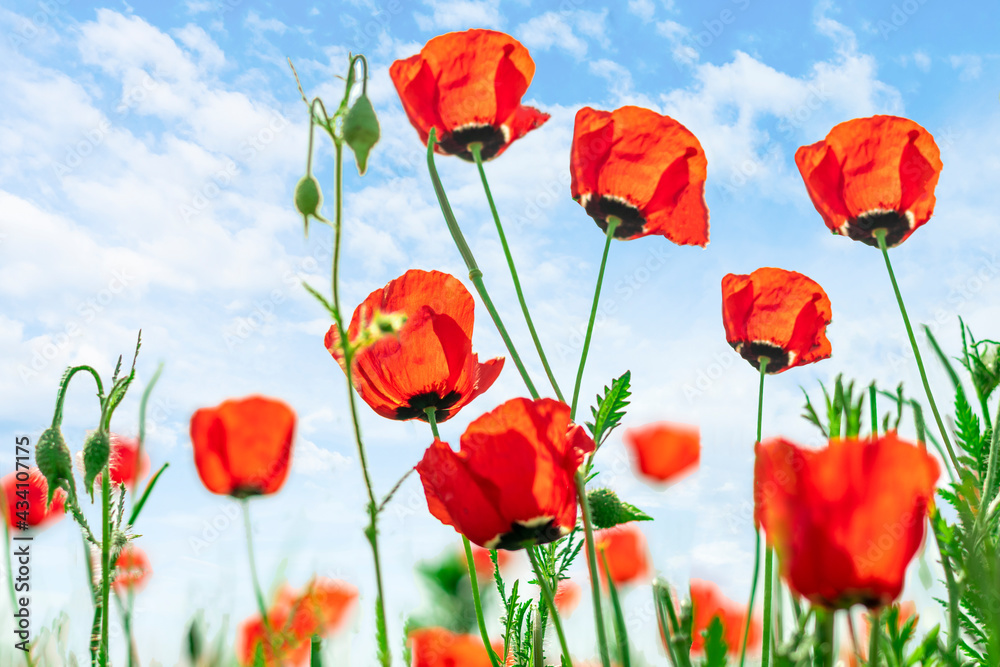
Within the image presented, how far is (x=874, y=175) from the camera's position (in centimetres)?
213

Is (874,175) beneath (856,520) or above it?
above

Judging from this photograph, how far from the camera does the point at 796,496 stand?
861mm

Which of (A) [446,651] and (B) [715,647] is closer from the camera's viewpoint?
(B) [715,647]

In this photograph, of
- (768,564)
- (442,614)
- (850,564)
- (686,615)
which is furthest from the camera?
(442,614)

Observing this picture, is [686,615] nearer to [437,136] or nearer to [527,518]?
[527,518]

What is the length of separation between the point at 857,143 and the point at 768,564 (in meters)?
1.20

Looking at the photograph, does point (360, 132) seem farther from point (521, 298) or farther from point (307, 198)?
point (521, 298)

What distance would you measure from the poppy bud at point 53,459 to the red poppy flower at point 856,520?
56.5 inches

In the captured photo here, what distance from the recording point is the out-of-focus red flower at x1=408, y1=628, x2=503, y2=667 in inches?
69.9

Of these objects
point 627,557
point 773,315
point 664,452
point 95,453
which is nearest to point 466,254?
point 95,453

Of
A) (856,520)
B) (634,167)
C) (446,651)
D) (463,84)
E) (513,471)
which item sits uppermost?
(463,84)

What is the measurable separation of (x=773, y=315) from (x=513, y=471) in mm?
1200

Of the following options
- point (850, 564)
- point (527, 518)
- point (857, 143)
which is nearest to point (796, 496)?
point (850, 564)

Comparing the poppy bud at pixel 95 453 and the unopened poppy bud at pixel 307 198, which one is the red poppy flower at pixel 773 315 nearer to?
the unopened poppy bud at pixel 307 198
